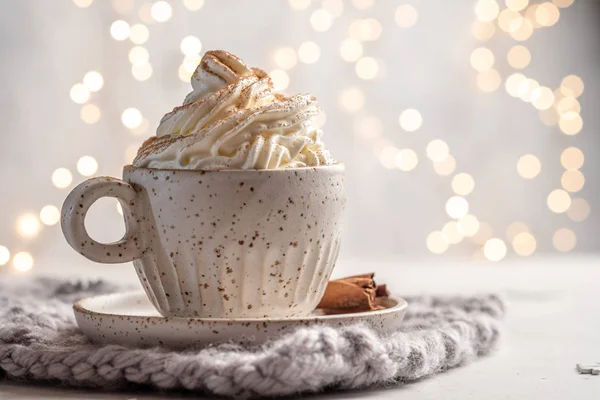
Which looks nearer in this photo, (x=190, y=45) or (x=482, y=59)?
(x=190, y=45)

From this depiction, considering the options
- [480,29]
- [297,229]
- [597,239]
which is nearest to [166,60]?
[480,29]

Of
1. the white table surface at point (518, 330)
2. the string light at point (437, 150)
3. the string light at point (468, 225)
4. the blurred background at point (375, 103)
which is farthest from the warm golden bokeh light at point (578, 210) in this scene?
the white table surface at point (518, 330)

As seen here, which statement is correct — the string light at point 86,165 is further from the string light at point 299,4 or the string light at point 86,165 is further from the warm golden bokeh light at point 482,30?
the warm golden bokeh light at point 482,30

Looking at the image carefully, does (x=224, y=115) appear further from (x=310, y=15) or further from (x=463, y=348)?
(x=310, y=15)

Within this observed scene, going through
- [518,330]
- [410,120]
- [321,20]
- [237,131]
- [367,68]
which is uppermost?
[321,20]

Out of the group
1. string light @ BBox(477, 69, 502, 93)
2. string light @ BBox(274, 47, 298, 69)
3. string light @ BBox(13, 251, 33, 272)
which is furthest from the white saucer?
string light @ BBox(477, 69, 502, 93)

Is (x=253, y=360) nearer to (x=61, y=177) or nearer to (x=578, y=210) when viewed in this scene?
(x=61, y=177)

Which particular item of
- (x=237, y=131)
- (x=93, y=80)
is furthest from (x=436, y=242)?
(x=237, y=131)
